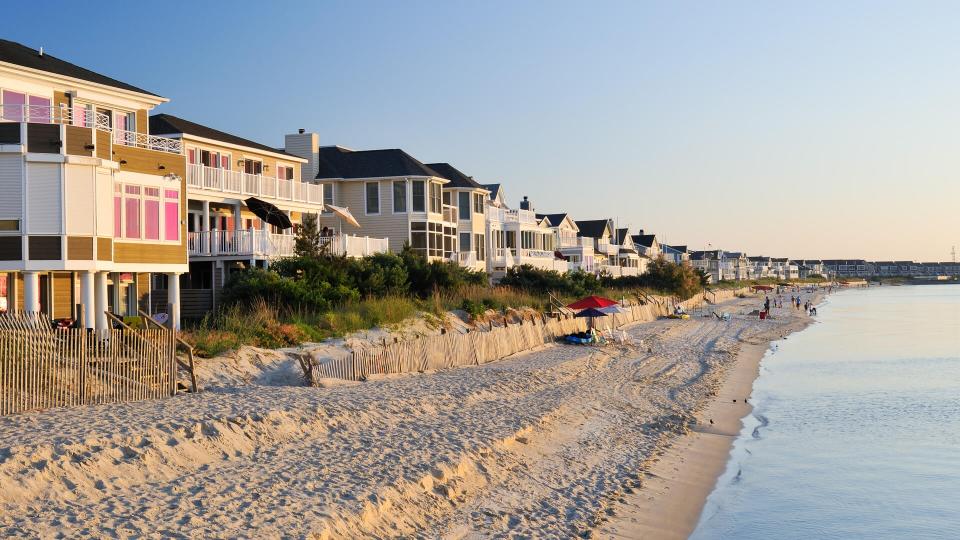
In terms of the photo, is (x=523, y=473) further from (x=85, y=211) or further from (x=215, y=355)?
(x=85, y=211)

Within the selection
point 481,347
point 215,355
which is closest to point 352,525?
point 215,355

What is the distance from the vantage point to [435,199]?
4612 cm

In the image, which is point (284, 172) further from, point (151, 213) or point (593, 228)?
point (593, 228)

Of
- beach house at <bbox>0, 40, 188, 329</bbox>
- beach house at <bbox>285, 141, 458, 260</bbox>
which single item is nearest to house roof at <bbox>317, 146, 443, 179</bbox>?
beach house at <bbox>285, 141, 458, 260</bbox>

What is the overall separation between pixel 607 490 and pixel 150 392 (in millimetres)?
8338

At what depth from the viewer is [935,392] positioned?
2848 cm

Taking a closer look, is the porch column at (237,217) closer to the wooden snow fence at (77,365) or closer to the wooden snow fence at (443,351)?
the wooden snow fence at (443,351)

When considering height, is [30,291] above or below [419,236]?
below

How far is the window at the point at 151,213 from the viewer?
77.9ft

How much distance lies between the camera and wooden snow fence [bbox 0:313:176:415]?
44.4 ft

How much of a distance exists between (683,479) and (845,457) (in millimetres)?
5101

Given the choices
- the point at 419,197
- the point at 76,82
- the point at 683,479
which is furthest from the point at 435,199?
the point at 683,479

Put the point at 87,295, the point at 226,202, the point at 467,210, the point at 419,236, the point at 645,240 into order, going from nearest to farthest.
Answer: the point at 87,295 → the point at 226,202 → the point at 419,236 → the point at 467,210 → the point at 645,240

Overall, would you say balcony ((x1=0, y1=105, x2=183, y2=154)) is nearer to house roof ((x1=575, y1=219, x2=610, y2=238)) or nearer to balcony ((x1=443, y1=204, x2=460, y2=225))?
balcony ((x1=443, y1=204, x2=460, y2=225))
